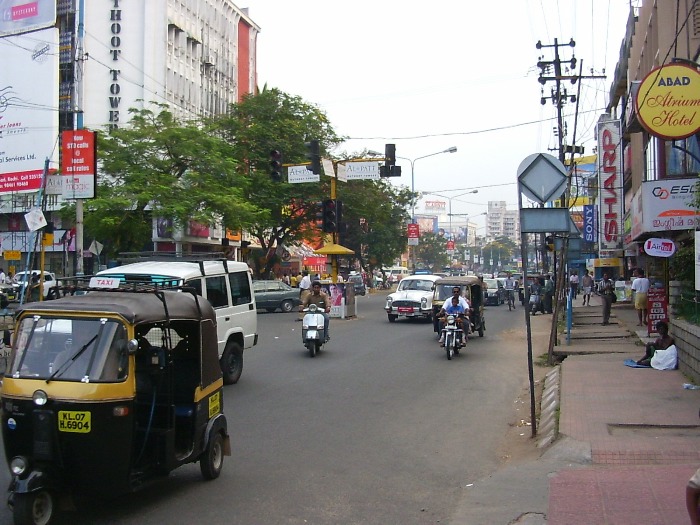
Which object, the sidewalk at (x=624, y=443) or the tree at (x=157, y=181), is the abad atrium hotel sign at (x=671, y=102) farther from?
the tree at (x=157, y=181)

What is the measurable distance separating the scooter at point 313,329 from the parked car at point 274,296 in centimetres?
1573

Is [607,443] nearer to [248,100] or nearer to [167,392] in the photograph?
[167,392]

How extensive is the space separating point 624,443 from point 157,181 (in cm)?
2481

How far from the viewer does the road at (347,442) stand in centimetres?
643

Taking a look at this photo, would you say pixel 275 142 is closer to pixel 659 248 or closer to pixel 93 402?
pixel 659 248

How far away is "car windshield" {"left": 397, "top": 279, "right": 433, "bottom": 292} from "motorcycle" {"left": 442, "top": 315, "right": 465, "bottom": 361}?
1112 cm

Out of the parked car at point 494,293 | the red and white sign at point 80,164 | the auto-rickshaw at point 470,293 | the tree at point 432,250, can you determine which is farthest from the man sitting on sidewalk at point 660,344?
the tree at point 432,250

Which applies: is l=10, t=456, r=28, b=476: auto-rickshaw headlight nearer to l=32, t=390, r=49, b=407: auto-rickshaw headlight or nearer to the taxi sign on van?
l=32, t=390, r=49, b=407: auto-rickshaw headlight

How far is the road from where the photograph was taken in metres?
6.43

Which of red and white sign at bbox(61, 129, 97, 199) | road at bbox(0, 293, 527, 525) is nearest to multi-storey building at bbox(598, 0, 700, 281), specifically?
road at bbox(0, 293, 527, 525)

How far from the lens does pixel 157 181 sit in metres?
29.8

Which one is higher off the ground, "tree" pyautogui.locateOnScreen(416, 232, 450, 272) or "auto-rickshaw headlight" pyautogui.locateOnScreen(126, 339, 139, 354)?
"tree" pyautogui.locateOnScreen(416, 232, 450, 272)

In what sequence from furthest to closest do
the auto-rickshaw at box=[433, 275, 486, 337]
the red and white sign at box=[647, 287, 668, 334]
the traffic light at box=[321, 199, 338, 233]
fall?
the traffic light at box=[321, 199, 338, 233], the auto-rickshaw at box=[433, 275, 486, 337], the red and white sign at box=[647, 287, 668, 334]

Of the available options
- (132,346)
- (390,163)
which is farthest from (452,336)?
(132,346)
